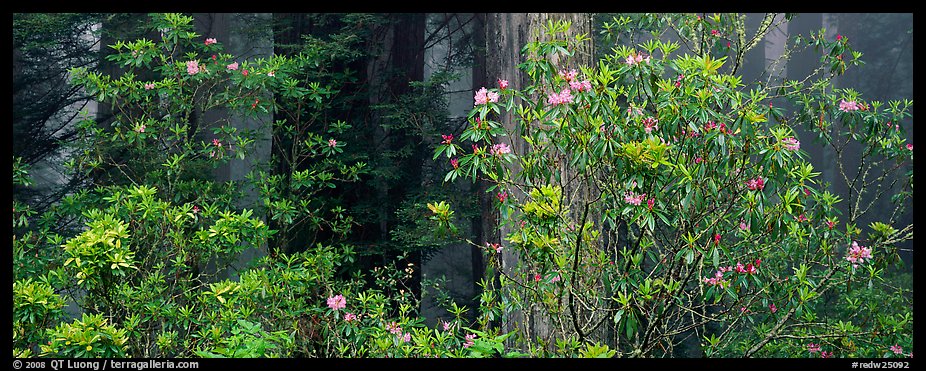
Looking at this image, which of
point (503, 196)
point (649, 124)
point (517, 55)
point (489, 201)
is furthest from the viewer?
point (489, 201)

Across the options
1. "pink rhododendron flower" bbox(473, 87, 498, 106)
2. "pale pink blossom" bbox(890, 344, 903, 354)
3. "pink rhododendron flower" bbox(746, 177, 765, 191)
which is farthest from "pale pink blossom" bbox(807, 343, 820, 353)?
"pink rhododendron flower" bbox(473, 87, 498, 106)

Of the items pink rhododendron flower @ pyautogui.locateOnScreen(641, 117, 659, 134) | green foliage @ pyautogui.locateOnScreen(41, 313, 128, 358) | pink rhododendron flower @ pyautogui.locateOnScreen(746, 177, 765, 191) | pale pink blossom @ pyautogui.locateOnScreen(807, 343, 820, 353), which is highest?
pink rhododendron flower @ pyautogui.locateOnScreen(641, 117, 659, 134)

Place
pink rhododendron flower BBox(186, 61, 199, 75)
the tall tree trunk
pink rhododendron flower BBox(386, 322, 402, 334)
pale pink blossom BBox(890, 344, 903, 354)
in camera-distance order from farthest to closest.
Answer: pink rhododendron flower BBox(186, 61, 199, 75) → the tall tree trunk → pale pink blossom BBox(890, 344, 903, 354) → pink rhododendron flower BBox(386, 322, 402, 334)

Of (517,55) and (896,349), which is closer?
(896,349)

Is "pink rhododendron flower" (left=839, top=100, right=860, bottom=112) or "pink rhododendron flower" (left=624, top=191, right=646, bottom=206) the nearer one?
"pink rhododendron flower" (left=624, top=191, right=646, bottom=206)

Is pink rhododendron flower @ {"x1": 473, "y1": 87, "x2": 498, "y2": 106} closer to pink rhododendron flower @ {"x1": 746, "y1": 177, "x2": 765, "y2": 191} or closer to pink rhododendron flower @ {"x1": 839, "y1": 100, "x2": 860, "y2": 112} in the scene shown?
pink rhododendron flower @ {"x1": 746, "y1": 177, "x2": 765, "y2": 191}

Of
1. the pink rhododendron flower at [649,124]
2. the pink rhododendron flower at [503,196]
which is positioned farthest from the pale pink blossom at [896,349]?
the pink rhododendron flower at [503,196]

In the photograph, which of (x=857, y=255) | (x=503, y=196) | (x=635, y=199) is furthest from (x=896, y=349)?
(x=503, y=196)

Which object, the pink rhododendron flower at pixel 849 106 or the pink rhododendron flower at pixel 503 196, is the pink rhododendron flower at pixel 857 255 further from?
the pink rhododendron flower at pixel 503 196

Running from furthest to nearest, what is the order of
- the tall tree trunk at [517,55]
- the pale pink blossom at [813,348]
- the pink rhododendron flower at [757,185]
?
1. the tall tree trunk at [517,55]
2. the pale pink blossom at [813,348]
3. the pink rhododendron flower at [757,185]

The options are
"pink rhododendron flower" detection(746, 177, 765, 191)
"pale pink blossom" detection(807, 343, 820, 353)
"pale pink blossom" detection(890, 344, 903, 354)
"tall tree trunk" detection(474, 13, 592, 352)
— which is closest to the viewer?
"pink rhododendron flower" detection(746, 177, 765, 191)

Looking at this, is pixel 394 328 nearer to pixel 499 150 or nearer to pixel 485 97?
pixel 499 150

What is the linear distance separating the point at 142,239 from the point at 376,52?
3386 mm
